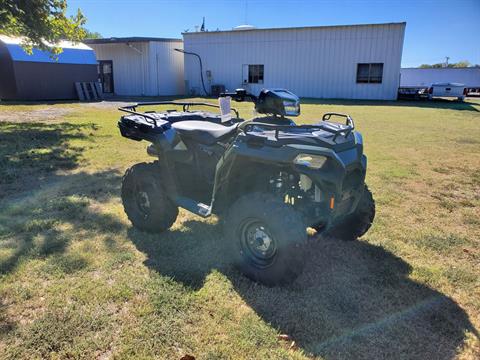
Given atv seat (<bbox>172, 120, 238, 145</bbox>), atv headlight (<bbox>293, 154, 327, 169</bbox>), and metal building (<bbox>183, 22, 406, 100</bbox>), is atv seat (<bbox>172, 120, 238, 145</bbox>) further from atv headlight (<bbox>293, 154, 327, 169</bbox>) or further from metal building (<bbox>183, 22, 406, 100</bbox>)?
metal building (<bbox>183, 22, 406, 100</bbox>)

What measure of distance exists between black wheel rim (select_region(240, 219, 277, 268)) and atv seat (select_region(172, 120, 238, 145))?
0.79 m

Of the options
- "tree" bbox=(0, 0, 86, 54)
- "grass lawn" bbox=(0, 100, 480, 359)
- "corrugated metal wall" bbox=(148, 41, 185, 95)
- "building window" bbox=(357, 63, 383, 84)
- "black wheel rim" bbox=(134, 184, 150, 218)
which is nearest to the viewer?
"grass lawn" bbox=(0, 100, 480, 359)

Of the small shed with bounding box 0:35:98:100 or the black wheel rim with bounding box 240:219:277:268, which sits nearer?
the black wheel rim with bounding box 240:219:277:268

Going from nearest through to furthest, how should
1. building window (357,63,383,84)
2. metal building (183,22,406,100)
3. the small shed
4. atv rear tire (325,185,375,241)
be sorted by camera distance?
atv rear tire (325,185,375,241)
the small shed
metal building (183,22,406,100)
building window (357,63,383,84)

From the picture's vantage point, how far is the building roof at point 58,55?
19234 millimetres

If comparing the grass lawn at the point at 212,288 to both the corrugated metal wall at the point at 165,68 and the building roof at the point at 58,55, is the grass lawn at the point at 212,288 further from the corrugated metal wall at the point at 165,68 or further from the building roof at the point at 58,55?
the corrugated metal wall at the point at 165,68

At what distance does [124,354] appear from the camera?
7.38ft

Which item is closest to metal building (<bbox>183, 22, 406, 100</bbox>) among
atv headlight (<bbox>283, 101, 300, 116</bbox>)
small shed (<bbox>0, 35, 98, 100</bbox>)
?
small shed (<bbox>0, 35, 98, 100</bbox>)

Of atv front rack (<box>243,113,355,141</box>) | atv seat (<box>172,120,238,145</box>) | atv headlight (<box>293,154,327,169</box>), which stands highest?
atv front rack (<box>243,113,355,141</box>)

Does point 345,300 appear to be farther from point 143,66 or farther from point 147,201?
point 143,66

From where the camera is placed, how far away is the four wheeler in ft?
8.77

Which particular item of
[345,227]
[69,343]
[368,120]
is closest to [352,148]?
[345,227]

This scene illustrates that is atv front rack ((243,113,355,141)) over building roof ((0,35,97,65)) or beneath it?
beneath

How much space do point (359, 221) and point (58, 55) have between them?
21.6 m
